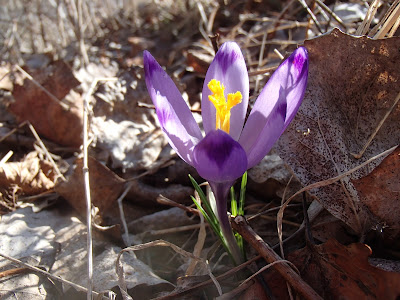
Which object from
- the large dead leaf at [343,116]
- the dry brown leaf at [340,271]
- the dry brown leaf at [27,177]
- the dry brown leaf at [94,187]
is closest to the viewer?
the dry brown leaf at [340,271]

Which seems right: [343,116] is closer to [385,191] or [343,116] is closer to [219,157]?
[385,191]

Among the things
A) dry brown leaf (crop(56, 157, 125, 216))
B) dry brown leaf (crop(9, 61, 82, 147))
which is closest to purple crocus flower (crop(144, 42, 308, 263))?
dry brown leaf (crop(56, 157, 125, 216))

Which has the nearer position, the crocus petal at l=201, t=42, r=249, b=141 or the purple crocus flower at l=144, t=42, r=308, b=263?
the purple crocus flower at l=144, t=42, r=308, b=263

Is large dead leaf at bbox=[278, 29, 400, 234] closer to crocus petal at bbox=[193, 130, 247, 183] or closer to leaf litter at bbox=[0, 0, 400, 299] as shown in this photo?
leaf litter at bbox=[0, 0, 400, 299]

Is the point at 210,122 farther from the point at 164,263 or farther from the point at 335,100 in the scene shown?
the point at 164,263

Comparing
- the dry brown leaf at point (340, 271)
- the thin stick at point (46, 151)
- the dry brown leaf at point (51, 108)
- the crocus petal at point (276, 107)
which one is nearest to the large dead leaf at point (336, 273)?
the dry brown leaf at point (340, 271)

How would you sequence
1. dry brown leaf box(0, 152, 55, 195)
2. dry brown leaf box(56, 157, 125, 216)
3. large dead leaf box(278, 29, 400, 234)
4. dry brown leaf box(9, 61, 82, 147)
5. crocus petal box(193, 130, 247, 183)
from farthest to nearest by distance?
dry brown leaf box(9, 61, 82, 147) → dry brown leaf box(0, 152, 55, 195) → dry brown leaf box(56, 157, 125, 216) → large dead leaf box(278, 29, 400, 234) → crocus petal box(193, 130, 247, 183)

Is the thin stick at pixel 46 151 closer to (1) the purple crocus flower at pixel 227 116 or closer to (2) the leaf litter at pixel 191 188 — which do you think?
(2) the leaf litter at pixel 191 188
